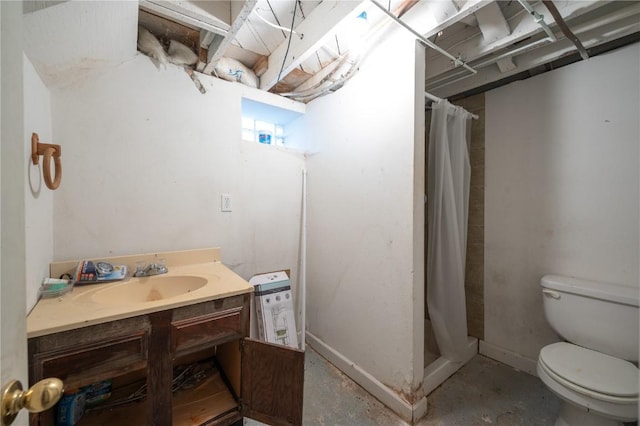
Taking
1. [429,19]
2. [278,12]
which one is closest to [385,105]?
[429,19]

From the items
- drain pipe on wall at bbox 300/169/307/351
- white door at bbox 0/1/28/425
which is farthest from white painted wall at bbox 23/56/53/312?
drain pipe on wall at bbox 300/169/307/351

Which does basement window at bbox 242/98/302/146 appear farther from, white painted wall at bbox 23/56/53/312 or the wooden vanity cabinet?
the wooden vanity cabinet

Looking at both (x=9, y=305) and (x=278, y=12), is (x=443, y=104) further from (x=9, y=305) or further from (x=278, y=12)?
(x=9, y=305)

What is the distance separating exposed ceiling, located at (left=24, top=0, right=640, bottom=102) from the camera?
97 centimetres

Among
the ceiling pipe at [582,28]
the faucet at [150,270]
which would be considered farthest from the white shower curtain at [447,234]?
the faucet at [150,270]

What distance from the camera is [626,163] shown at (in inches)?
52.2

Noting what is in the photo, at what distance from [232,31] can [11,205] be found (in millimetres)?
1149

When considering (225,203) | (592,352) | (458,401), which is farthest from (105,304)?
(592,352)

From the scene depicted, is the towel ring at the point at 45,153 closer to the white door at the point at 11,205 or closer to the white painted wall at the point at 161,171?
the white painted wall at the point at 161,171

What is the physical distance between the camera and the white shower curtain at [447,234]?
160cm

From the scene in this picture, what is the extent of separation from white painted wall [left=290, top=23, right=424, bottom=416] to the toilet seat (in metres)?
0.61

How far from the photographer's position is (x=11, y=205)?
0.39m

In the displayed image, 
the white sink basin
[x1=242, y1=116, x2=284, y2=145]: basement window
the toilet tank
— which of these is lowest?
the toilet tank

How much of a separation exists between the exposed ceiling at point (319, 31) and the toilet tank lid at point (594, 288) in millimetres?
1271
